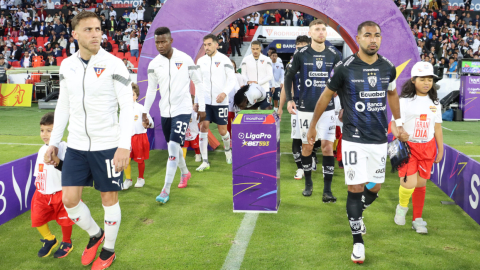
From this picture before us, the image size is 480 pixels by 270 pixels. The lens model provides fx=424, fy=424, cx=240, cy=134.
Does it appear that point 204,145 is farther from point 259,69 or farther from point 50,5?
point 50,5

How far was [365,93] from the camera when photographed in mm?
3803

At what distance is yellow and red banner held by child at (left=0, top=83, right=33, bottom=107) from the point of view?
57.1 ft

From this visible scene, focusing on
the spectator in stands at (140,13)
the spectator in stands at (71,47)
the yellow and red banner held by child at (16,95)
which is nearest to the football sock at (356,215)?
the yellow and red banner held by child at (16,95)

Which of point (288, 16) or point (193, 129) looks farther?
point (288, 16)

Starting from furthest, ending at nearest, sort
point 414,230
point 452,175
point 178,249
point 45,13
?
point 45,13
point 452,175
point 414,230
point 178,249

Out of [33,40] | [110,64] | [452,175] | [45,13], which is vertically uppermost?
[45,13]

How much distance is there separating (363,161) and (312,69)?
2.17 metres

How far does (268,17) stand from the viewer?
23469 millimetres

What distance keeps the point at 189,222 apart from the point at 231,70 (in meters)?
3.29

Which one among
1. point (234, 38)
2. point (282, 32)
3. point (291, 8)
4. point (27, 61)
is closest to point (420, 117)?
point (291, 8)

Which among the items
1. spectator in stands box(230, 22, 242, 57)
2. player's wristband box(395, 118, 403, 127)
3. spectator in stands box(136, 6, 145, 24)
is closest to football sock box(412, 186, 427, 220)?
player's wristband box(395, 118, 403, 127)

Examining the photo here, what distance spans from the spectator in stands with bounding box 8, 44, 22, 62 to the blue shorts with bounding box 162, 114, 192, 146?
20.8 metres

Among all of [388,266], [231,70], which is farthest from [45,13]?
[388,266]

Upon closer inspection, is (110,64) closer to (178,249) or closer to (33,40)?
(178,249)
